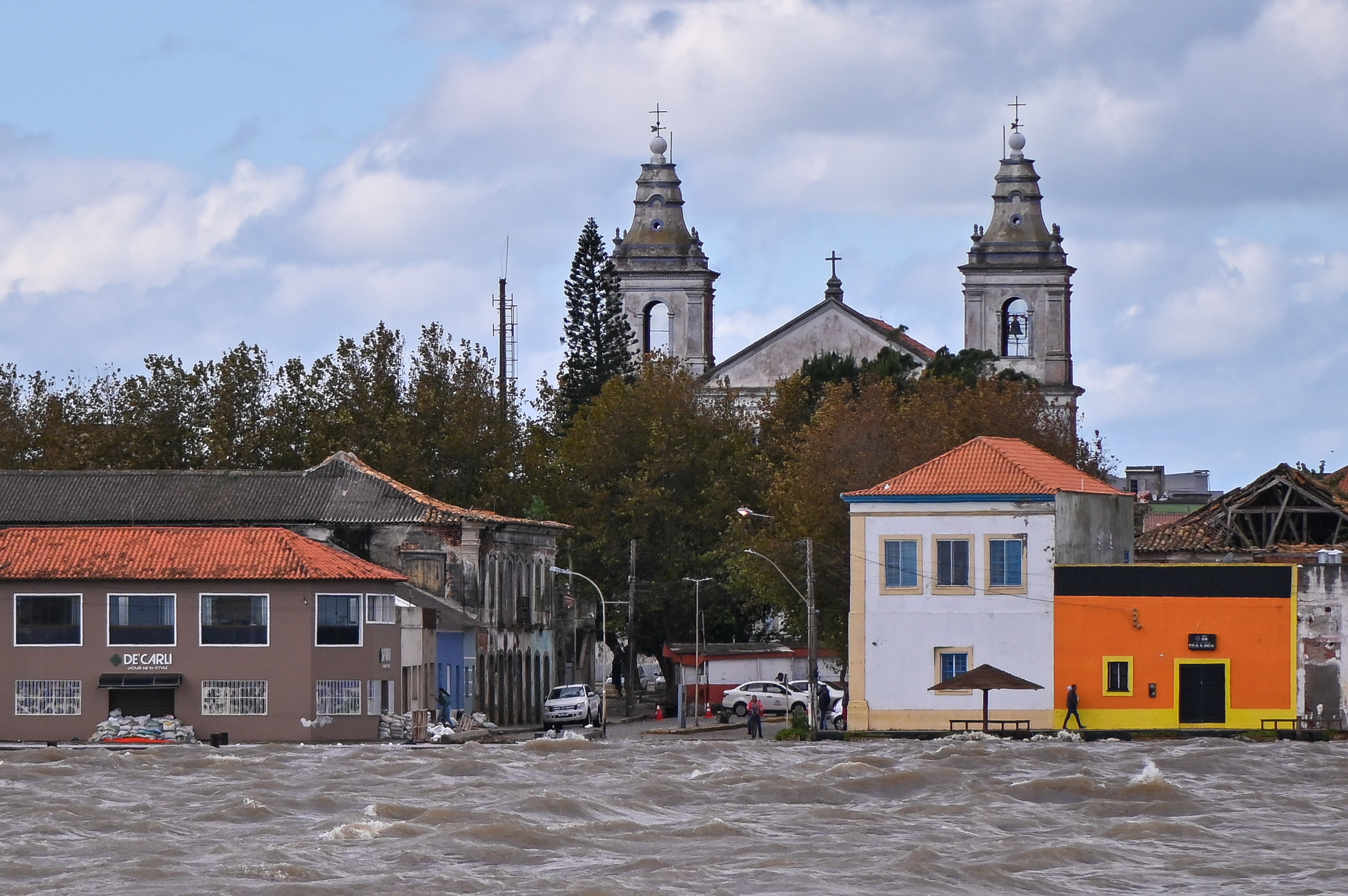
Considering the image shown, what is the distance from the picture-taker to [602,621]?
274 ft

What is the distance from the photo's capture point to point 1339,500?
72812mm

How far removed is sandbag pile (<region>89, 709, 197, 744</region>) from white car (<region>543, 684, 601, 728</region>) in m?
13.3

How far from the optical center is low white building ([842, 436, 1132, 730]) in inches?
2400

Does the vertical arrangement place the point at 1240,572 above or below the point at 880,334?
below

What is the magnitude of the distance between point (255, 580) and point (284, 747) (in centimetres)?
525

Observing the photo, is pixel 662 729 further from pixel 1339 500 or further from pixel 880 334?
pixel 880 334

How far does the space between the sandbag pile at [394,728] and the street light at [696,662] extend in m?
11.2

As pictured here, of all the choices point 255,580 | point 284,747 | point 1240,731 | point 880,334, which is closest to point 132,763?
point 284,747

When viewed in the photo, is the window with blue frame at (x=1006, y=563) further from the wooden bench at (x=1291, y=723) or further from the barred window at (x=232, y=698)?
the barred window at (x=232, y=698)

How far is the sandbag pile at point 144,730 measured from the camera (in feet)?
193

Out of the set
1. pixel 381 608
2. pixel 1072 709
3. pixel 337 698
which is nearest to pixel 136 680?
pixel 337 698

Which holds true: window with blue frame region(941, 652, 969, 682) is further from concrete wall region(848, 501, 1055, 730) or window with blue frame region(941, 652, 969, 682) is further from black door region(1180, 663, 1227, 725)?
black door region(1180, 663, 1227, 725)

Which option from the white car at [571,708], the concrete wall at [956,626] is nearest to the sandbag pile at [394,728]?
the white car at [571,708]

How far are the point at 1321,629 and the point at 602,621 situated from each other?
93.1 feet
